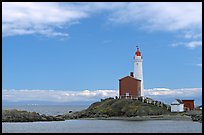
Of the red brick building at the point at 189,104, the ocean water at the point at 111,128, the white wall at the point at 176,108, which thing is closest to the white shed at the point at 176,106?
the white wall at the point at 176,108

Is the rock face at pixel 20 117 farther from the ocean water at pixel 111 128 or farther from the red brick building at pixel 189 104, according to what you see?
the red brick building at pixel 189 104

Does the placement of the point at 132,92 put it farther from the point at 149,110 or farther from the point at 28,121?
the point at 28,121

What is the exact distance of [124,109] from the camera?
40312 millimetres

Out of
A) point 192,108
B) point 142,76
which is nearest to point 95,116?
point 142,76

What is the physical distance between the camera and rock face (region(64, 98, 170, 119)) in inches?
1555

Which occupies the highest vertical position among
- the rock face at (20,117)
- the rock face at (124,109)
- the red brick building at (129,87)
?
the red brick building at (129,87)

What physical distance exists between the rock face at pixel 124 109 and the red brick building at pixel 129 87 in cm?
200

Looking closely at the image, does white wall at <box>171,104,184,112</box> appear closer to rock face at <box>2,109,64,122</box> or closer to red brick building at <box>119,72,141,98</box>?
red brick building at <box>119,72,141,98</box>

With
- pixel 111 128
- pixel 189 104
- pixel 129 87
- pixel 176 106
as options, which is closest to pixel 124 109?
pixel 129 87

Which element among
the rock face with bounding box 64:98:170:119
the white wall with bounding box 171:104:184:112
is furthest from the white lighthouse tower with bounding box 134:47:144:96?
the white wall with bounding box 171:104:184:112

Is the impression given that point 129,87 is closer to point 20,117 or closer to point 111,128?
point 20,117

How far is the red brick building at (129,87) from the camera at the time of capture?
44184 millimetres

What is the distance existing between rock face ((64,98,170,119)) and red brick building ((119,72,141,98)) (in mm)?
2004

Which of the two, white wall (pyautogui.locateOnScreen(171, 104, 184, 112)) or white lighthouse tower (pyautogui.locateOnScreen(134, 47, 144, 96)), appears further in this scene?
white lighthouse tower (pyautogui.locateOnScreen(134, 47, 144, 96))
